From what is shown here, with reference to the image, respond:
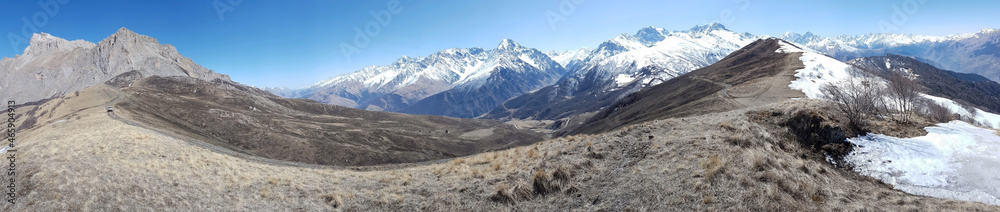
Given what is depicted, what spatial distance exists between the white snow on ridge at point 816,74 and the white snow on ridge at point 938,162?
6338 cm

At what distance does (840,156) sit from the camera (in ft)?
61.1

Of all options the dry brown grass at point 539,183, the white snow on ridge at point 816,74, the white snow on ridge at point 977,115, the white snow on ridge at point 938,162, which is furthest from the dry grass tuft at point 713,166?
the white snow on ridge at point 977,115

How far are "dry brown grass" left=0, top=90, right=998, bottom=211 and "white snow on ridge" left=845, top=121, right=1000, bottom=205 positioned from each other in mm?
1272

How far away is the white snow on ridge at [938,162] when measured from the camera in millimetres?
14820

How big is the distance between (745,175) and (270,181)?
22.9m

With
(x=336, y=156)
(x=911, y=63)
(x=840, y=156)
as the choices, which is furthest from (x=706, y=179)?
(x=911, y=63)

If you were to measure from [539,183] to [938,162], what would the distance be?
18.4 meters

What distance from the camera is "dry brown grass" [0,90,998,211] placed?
42.3ft

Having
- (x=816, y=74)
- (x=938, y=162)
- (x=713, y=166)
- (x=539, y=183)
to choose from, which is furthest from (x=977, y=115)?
(x=539, y=183)

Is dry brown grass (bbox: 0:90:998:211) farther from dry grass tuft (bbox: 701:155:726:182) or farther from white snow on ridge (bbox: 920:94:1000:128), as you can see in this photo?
white snow on ridge (bbox: 920:94:1000:128)

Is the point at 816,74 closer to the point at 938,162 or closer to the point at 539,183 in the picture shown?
the point at 938,162

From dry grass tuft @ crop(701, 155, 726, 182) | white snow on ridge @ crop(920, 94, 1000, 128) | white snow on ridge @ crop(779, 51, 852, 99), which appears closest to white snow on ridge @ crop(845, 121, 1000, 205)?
dry grass tuft @ crop(701, 155, 726, 182)

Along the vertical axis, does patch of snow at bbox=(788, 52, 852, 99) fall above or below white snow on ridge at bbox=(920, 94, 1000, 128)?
above

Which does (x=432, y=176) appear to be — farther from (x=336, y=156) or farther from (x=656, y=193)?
(x=336, y=156)
